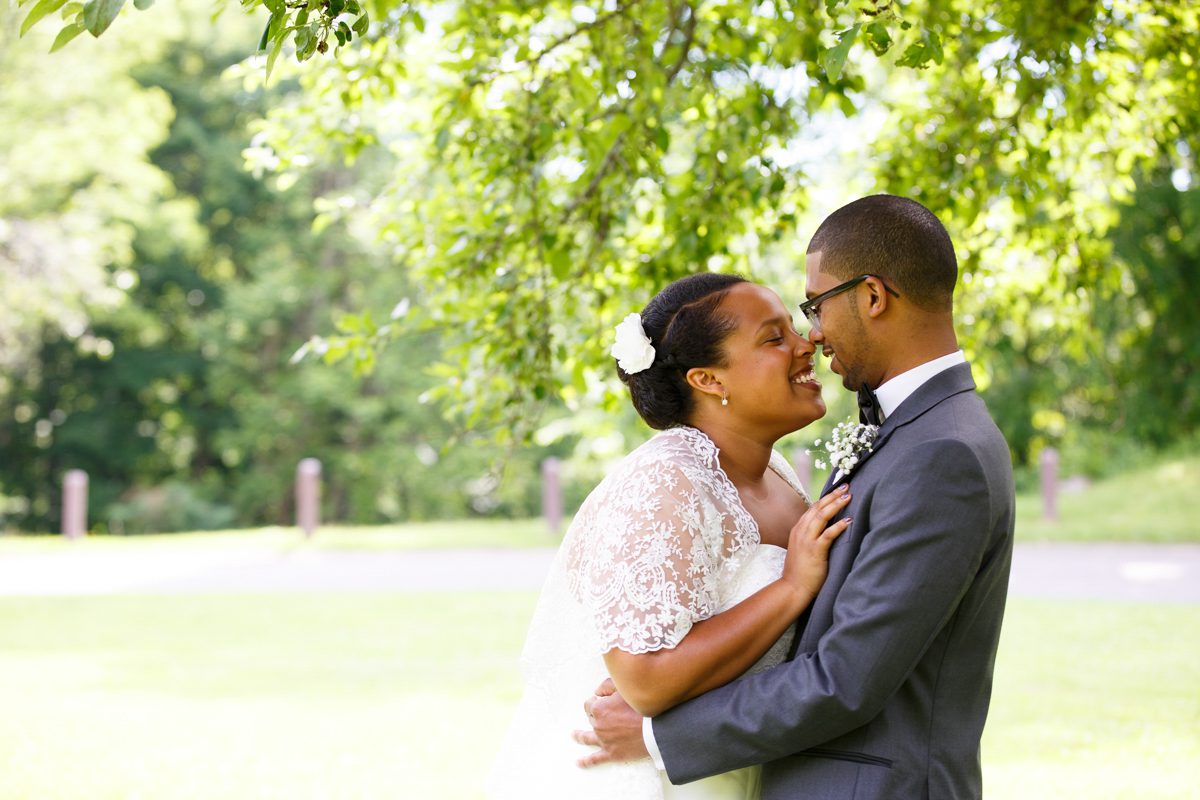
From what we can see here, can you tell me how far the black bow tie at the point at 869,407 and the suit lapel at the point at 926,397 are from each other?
7 cm

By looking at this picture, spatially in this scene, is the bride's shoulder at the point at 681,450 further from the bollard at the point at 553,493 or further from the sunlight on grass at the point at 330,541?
the bollard at the point at 553,493

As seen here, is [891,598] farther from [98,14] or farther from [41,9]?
[41,9]

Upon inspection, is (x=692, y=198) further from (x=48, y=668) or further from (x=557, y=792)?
(x=48, y=668)

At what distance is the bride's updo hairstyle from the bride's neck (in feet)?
0.34

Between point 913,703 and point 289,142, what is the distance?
444 centimetres

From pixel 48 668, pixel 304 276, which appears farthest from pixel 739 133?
pixel 304 276

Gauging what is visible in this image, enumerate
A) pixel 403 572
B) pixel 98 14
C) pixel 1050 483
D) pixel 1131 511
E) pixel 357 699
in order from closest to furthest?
pixel 98 14, pixel 357 699, pixel 403 572, pixel 1050 483, pixel 1131 511

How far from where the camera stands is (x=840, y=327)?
272 cm

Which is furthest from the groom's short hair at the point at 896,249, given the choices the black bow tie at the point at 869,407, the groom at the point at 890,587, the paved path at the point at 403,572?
the paved path at the point at 403,572

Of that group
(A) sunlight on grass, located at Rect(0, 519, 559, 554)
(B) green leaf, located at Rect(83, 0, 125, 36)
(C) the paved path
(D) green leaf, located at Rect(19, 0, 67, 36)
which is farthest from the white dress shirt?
(A) sunlight on grass, located at Rect(0, 519, 559, 554)

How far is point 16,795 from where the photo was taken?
22.5 feet

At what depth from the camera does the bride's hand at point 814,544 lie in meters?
2.67

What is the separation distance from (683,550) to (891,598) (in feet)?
1.67

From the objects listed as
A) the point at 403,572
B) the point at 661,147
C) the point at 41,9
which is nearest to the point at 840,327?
the point at 41,9
